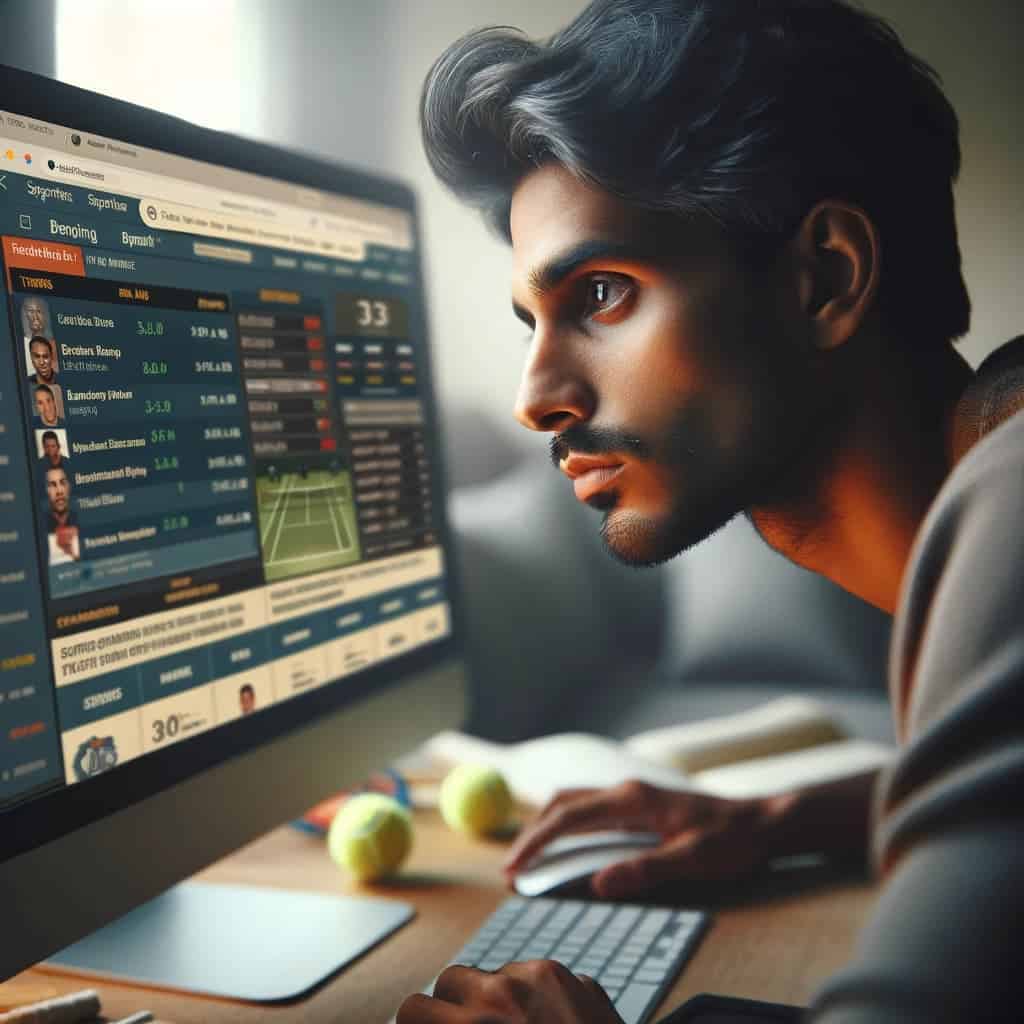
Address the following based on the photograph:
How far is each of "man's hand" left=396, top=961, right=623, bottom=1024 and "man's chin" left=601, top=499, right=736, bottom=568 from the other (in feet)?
0.68

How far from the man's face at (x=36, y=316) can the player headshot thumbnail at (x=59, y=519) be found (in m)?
0.07

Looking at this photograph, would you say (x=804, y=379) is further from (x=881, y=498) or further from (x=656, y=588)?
(x=656, y=588)

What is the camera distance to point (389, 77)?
64cm

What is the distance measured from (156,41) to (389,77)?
14 centimetres

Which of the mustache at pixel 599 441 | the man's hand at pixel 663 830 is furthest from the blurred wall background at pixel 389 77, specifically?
the man's hand at pixel 663 830

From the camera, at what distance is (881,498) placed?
1.84ft

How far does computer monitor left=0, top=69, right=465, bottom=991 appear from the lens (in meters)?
0.56

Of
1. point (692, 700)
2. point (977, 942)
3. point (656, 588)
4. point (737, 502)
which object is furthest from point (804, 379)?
point (692, 700)

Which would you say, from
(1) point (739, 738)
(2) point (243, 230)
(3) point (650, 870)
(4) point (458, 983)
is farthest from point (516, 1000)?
(1) point (739, 738)

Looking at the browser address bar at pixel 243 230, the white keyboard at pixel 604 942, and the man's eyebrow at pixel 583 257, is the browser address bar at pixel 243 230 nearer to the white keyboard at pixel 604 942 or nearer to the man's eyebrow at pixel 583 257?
the man's eyebrow at pixel 583 257

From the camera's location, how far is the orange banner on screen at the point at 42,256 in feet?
1.82

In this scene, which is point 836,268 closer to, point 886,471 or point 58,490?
point 886,471

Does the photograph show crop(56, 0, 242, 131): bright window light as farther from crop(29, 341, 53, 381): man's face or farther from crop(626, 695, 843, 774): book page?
crop(626, 695, 843, 774): book page

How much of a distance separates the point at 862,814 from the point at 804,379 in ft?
1.42
